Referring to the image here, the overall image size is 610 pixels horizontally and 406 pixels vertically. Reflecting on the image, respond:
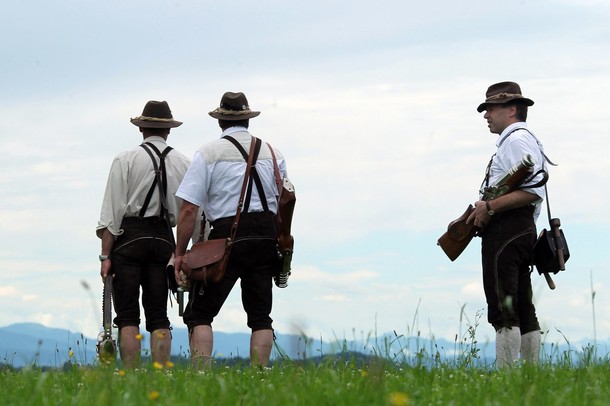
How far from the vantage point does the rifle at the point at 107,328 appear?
374 inches

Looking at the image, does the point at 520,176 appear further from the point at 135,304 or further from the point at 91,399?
the point at 91,399

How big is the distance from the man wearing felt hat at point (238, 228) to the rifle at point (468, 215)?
171cm

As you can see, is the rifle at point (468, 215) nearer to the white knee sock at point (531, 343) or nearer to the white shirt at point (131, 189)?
the white knee sock at point (531, 343)

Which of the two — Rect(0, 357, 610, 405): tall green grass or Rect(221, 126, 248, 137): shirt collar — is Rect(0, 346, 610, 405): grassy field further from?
Rect(221, 126, 248, 137): shirt collar

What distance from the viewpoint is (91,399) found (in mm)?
5359

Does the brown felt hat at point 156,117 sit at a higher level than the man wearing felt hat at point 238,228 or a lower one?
higher

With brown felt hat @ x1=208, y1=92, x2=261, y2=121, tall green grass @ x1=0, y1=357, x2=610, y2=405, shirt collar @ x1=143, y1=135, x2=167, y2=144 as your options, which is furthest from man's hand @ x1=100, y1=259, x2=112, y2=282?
tall green grass @ x1=0, y1=357, x2=610, y2=405

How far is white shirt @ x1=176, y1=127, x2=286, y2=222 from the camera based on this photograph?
332 inches

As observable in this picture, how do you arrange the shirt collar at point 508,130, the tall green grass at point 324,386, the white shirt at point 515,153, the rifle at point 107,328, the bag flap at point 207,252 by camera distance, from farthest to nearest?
the rifle at point 107,328 < the shirt collar at point 508,130 < the white shirt at point 515,153 < the bag flap at point 207,252 < the tall green grass at point 324,386

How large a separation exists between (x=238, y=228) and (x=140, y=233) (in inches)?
54.1

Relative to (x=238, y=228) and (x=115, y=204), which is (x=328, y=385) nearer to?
(x=238, y=228)

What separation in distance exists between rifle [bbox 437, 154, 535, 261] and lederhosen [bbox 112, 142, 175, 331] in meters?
2.67

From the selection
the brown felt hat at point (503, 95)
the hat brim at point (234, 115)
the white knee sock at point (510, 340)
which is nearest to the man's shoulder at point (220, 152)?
the hat brim at point (234, 115)

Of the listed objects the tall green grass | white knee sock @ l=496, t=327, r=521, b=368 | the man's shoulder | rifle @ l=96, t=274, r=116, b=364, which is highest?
the man's shoulder
